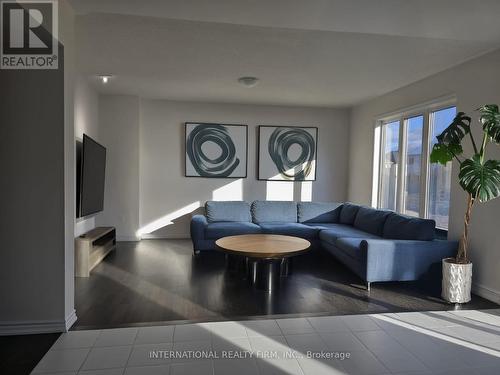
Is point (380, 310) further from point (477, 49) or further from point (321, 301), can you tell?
point (477, 49)

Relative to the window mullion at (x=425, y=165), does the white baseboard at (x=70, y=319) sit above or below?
below

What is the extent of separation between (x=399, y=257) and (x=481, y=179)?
3.57 feet

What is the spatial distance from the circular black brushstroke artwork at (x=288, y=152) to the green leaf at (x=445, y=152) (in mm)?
3145

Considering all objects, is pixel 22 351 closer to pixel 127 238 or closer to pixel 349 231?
pixel 127 238

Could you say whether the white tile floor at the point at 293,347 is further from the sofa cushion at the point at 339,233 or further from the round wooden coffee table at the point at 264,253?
the sofa cushion at the point at 339,233

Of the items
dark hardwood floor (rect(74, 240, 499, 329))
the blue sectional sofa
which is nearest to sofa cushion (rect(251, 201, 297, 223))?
the blue sectional sofa

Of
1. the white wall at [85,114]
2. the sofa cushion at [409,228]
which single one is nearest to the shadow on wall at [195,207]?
the white wall at [85,114]

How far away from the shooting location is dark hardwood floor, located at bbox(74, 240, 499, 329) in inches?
117

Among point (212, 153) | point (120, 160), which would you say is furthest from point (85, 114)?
point (212, 153)

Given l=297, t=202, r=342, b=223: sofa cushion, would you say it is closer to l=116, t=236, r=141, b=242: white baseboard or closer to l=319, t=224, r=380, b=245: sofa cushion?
l=319, t=224, r=380, b=245: sofa cushion

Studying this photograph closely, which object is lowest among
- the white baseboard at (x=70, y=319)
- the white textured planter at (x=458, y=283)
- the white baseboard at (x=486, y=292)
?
the white baseboard at (x=70, y=319)

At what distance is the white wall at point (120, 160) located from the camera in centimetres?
571

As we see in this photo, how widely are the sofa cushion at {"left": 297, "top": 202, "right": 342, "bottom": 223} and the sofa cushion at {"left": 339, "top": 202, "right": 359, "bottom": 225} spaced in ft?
0.36

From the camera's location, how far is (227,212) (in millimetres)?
5613
